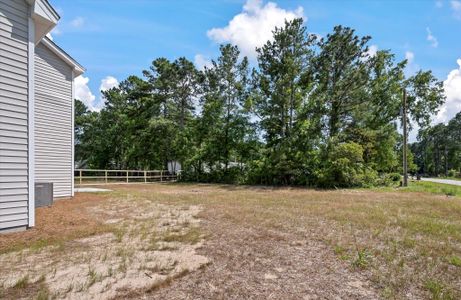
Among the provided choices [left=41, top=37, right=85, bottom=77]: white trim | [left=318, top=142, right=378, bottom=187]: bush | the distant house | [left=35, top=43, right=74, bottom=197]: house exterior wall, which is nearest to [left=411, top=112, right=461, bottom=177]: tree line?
[left=318, top=142, right=378, bottom=187]: bush

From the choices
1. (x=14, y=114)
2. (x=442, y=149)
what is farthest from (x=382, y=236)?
(x=442, y=149)

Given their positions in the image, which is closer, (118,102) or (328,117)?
(328,117)

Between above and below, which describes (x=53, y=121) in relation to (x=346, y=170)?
above

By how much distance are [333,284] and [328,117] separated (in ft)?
62.8

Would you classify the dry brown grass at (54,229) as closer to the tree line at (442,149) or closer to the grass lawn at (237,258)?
the grass lawn at (237,258)

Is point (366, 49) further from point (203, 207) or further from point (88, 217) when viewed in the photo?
point (88, 217)

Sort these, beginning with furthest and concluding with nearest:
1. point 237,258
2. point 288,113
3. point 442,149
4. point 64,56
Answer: point 442,149 → point 288,113 → point 64,56 → point 237,258

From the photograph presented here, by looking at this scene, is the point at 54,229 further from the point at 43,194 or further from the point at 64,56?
the point at 64,56

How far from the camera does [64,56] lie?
31.8 feet

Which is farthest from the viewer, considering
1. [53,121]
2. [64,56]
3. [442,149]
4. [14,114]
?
[442,149]

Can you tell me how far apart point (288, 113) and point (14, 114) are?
1766 centimetres

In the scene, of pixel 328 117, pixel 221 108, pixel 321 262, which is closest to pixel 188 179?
pixel 221 108

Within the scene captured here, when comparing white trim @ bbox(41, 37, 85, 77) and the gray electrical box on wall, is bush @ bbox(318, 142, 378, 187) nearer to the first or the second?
white trim @ bbox(41, 37, 85, 77)

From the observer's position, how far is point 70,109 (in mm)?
10188
